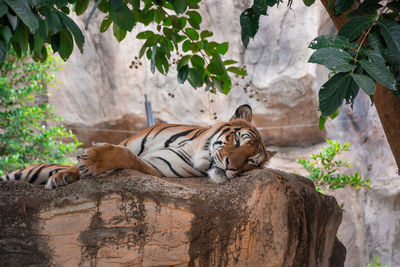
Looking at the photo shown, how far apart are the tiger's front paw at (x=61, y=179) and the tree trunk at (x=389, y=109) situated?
1725mm

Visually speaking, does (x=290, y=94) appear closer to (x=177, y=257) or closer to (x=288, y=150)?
(x=288, y=150)

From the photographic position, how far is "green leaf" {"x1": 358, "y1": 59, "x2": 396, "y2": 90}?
5.39ft

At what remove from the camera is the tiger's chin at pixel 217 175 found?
2.97 metres

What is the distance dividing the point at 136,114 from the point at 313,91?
2757 mm

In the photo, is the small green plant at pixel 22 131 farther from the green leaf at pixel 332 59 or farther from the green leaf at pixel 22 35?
the green leaf at pixel 332 59

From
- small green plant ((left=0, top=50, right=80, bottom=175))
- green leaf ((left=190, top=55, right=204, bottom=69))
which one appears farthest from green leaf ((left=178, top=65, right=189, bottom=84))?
small green plant ((left=0, top=50, right=80, bottom=175))

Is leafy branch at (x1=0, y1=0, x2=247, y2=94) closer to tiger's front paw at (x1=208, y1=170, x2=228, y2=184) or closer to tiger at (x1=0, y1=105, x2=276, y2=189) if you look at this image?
tiger at (x1=0, y1=105, x2=276, y2=189)

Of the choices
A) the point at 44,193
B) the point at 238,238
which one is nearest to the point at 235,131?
the point at 238,238

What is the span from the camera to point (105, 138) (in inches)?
305

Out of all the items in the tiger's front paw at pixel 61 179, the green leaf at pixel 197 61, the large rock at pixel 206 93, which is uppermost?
the large rock at pixel 206 93

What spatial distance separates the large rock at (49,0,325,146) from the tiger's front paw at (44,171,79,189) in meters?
5.02

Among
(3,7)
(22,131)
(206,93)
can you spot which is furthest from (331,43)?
(206,93)

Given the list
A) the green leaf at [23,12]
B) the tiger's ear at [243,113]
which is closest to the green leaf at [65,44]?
the green leaf at [23,12]

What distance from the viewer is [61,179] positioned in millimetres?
2635
